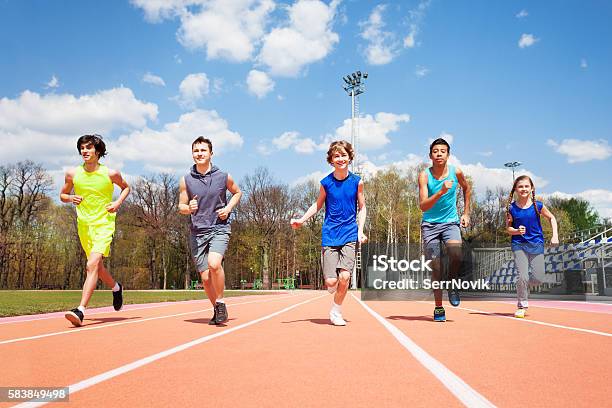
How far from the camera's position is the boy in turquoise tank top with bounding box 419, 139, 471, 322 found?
22.8ft

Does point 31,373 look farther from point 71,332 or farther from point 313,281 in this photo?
point 313,281

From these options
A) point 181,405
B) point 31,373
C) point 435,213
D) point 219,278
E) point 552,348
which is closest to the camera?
point 181,405

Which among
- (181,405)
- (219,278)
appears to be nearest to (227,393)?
(181,405)

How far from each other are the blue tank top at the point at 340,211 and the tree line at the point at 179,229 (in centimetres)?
4494

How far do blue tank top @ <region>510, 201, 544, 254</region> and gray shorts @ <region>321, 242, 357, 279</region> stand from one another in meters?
3.36

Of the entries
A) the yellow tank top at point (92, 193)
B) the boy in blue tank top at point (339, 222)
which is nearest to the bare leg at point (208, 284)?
the boy in blue tank top at point (339, 222)

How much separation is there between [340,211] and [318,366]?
11.2 ft

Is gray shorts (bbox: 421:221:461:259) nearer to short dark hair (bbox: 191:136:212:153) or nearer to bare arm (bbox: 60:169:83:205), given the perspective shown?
short dark hair (bbox: 191:136:212:153)

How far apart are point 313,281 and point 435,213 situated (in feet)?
208

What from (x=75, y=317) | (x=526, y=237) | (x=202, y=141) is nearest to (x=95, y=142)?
(x=202, y=141)

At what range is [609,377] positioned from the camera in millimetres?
3121

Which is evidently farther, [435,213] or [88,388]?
[435,213]

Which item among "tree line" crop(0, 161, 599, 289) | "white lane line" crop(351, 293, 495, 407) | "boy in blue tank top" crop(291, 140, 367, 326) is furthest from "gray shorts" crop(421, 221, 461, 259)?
"tree line" crop(0, 161, 599, 289)

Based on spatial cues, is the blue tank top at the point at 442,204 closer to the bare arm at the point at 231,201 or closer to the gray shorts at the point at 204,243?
the bare arm at the point at 231,201
